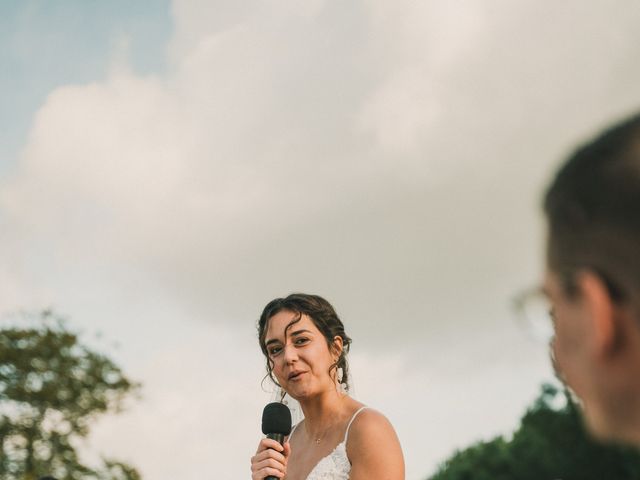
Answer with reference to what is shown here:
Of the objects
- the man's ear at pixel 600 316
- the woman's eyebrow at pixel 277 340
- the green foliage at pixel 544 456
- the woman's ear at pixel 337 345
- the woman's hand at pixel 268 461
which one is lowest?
the man's ear at pixel 600 316

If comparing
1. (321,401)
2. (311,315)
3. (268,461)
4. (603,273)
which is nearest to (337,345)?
(311,315)

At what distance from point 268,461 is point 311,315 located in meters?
1.43

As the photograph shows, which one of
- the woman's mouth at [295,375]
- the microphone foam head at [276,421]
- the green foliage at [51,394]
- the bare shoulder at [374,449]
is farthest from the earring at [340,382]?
the green foliage at [51,394]

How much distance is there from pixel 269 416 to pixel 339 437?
0.65 metres

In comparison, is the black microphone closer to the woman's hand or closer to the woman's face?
the woman's hand

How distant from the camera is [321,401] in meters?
6.04

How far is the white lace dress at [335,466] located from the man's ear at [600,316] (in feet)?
14.2

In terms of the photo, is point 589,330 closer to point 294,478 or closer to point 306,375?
point 306,375

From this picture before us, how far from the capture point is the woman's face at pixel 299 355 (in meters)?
5.88

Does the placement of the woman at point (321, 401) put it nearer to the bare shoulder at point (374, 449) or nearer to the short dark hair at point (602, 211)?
the bare shoulder at point (374, 449)

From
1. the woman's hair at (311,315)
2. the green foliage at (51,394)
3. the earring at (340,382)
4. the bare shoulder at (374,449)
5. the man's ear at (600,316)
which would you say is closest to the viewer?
the man's ear at (600,316)

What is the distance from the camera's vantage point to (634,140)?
154cm

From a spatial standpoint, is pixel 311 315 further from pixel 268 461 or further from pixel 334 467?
pixel 268 461

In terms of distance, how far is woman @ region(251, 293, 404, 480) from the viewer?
17.8ft
